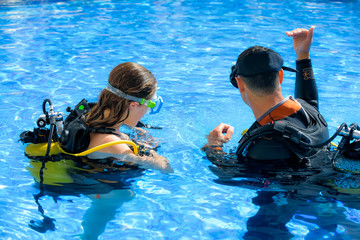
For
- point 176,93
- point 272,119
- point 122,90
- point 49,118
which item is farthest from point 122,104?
Answer: point 176,93

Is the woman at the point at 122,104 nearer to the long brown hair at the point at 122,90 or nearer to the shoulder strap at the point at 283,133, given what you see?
the long brown hair at the point at 122,90

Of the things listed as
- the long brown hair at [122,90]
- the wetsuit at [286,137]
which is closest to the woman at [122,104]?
the long brown hair at [122,90]

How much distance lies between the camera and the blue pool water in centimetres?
321

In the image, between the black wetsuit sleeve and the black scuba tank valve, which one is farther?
the black wetsuit sleeve

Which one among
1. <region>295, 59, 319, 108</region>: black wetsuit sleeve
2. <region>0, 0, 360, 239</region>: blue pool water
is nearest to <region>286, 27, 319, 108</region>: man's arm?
<region>295, 59, 319, 108</region>: black wetsuit sleeve

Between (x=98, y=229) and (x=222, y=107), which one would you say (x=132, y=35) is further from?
(x=98, y=229)

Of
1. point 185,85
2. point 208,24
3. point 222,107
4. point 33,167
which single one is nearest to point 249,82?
point 33,167

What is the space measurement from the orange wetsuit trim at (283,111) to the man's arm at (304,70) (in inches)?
24.2

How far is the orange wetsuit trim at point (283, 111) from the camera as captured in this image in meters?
2.94

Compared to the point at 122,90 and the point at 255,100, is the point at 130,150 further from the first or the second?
the point at 255,100

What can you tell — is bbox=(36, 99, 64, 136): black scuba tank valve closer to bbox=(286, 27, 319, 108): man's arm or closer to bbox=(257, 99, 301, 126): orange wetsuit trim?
bbox=(257, 99, 301, 126): orange wetsuit trim

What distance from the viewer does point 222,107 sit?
550 cm

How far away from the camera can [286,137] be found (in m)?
2.75

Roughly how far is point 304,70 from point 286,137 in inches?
40.4
